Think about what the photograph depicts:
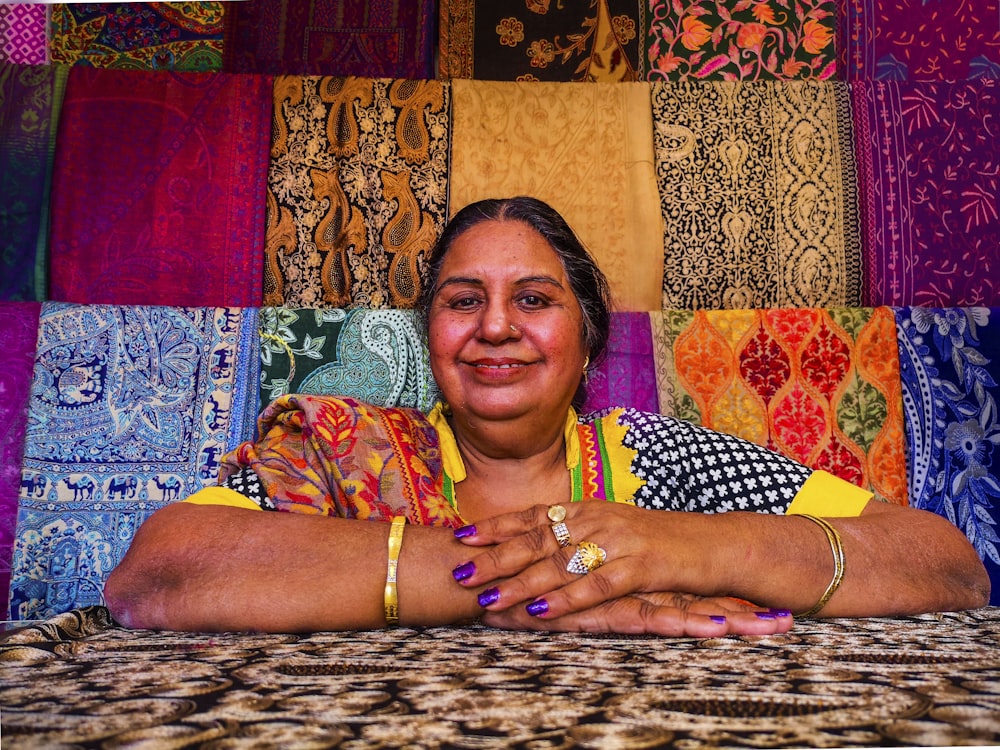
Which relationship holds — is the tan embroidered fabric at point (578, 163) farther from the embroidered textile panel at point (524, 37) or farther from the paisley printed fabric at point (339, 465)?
the paisley printed fabric at point (339, 465)

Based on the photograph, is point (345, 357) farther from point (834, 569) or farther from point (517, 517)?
point (834, 569)

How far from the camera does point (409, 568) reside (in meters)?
1.23

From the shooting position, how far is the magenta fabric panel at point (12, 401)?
196cm

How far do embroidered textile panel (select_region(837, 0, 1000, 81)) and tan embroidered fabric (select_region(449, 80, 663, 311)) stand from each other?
67 centimetres

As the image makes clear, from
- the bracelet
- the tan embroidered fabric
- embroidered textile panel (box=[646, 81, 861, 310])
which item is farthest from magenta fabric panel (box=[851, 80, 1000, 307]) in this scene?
the bracelet

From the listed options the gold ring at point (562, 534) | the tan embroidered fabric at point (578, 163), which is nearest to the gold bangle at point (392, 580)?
the gold ring at point (562, 534)

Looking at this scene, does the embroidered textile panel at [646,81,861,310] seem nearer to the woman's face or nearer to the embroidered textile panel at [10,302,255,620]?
the woman's face

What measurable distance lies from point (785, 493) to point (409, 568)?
31.0 inches

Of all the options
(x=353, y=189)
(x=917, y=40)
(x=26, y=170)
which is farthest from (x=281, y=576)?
(x=917, y=40)

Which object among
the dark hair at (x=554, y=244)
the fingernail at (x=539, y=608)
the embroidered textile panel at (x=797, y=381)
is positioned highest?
the dark hair at (x=554, y=244)

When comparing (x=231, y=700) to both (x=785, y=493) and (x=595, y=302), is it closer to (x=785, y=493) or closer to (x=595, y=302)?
(x=785, y=493)

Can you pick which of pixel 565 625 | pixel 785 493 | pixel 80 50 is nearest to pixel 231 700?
pixel 565 625

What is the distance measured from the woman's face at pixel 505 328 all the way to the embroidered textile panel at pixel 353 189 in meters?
0.52

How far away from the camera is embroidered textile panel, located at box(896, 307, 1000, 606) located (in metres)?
2.12
